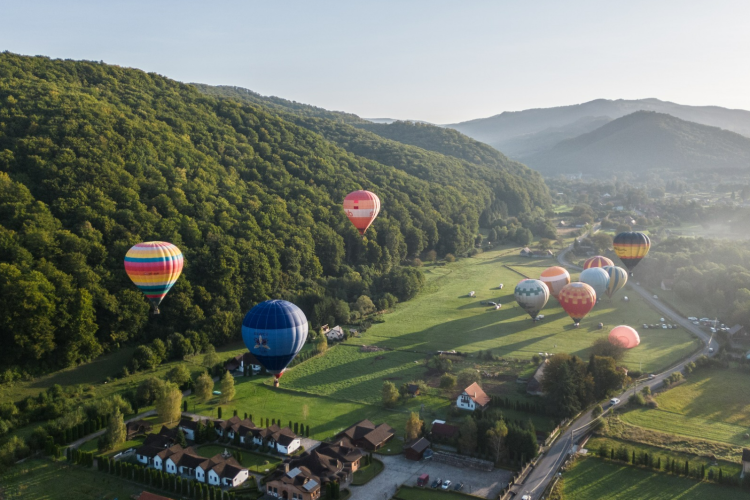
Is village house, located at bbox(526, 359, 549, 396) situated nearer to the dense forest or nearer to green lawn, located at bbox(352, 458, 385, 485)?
green lawn, located at bbox(352, 458, 385, 485)

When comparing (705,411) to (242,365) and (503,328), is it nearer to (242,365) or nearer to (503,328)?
(503,328)

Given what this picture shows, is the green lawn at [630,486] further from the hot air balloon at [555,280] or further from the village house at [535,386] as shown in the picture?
the hot air balloon at [555,280]

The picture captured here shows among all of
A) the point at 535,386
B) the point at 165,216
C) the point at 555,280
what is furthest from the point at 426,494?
the point at 165,216

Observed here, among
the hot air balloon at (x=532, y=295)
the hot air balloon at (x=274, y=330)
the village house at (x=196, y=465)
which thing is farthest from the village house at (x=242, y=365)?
the hot air balloon at (x=532, y=295)

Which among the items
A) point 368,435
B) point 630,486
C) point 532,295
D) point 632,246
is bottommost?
point 630,486

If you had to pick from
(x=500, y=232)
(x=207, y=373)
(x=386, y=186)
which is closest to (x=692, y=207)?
(x=500, y=232)
